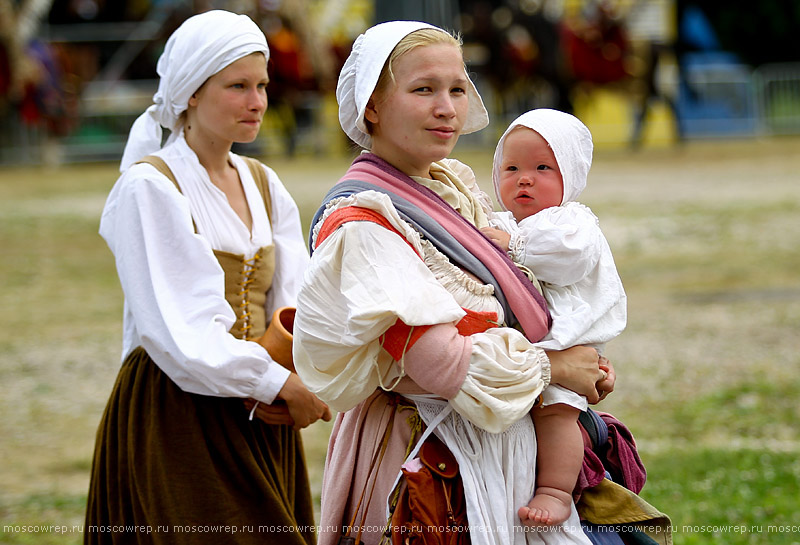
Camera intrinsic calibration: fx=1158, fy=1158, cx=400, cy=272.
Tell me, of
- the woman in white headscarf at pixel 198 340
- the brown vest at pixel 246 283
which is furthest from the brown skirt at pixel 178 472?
the brown vest at pixel 246 283

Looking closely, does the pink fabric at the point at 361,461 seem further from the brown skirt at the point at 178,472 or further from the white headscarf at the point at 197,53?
the white headscarf at the point at 197,53

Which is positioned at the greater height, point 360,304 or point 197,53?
point 197,53

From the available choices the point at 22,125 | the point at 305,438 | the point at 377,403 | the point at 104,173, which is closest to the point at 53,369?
the point at 305,438

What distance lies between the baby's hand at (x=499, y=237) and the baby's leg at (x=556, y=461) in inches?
13.2

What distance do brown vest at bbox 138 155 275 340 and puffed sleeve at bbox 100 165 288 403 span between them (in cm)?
9

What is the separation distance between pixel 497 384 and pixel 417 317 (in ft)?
0.68

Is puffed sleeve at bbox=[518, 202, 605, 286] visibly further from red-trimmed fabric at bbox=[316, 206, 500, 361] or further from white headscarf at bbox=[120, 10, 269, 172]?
white headscarf at bbox=[120, 10, 269, 172]

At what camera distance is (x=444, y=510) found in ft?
7.35

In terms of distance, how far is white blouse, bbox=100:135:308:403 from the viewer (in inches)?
114

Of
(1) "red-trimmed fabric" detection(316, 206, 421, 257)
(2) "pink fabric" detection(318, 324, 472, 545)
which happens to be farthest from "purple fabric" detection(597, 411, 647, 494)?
(1) "red-trimmed fabric" detection(316, 206, 421, 257)

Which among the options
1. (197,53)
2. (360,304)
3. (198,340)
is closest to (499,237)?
(360,304)

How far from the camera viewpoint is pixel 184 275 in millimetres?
2977

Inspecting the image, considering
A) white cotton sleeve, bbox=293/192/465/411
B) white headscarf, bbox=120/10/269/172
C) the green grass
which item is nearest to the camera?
white cotton sleeve, bbox=293/192/465/411

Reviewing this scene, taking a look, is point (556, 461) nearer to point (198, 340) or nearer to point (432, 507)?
point (432, 507)
